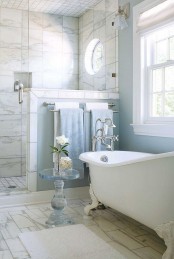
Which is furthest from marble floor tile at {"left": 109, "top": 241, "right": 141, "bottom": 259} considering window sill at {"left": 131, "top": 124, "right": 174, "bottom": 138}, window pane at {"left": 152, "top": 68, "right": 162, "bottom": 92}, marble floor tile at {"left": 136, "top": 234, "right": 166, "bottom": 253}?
window pane at {"left": 152, "top": 68, "right": 162, "bottom": 92}

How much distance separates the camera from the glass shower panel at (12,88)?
185 inches

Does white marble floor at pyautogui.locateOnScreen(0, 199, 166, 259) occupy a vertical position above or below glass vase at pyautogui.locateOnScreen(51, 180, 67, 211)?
below

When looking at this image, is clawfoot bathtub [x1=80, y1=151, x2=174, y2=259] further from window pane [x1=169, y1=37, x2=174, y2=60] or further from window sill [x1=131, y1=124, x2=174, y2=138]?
window pane [x1=169, y1=37, x2=174, y2=60]

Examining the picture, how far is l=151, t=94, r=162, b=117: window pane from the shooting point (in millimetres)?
3446

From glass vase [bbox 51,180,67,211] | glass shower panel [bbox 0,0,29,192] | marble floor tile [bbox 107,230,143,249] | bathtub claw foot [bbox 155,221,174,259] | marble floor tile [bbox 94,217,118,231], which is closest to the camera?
bathtub claw foot [bbox 155,221,174,259]

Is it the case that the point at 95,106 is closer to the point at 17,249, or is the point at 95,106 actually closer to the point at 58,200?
the point at 58,200

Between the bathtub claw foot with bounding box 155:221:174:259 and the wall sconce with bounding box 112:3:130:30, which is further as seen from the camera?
the wall sconce with bounding box 112:3:130:30


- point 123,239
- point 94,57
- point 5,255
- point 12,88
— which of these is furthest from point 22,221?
point 94,57

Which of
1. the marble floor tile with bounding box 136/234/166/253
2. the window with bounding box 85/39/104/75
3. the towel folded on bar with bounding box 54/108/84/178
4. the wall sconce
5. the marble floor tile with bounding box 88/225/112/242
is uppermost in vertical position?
the wall sconce

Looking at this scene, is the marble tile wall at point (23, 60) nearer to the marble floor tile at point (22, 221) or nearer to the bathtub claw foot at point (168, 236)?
the marble floor tile at point (22, 221)

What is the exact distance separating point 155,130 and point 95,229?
126cm

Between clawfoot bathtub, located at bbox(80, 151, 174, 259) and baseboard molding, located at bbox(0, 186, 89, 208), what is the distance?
3.05 feet

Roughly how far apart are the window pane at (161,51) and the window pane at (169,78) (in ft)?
0.47

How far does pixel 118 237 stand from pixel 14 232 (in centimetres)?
87
